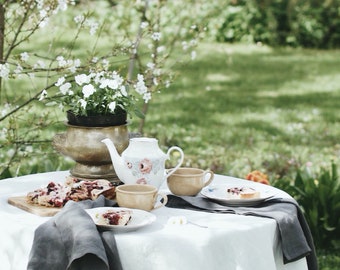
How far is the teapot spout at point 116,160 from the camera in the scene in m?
3.08

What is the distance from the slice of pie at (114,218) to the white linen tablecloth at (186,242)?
0.05 m

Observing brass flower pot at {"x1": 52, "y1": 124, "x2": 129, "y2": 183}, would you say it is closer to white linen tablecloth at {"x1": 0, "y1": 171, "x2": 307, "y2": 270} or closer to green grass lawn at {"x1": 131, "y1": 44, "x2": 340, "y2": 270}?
white linen tablecloth at {"x1": 0, "y1": 171, "x2": 307, "y2": 270}

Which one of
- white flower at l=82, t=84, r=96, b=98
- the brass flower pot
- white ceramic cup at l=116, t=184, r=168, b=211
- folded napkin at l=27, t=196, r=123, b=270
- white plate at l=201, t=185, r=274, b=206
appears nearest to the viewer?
folded napkin at l=27, t=196, r=123, b=270

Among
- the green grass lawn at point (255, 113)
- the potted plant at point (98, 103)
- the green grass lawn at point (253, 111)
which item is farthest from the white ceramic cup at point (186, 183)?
the green grass lawn at point (253, 111)

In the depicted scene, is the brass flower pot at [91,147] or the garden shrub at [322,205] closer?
the brass flower pot at [91,147]

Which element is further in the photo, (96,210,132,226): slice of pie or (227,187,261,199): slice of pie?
(227,187,261,199): slice of pie

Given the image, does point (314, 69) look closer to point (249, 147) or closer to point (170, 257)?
point (249, 147)

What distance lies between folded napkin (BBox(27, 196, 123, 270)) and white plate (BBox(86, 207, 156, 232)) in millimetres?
29

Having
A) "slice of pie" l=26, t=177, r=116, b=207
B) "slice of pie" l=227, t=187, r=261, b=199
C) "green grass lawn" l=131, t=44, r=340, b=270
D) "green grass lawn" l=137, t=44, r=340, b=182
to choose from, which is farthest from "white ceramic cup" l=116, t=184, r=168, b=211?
"green grass lawn" l=137, t=44, r=340, b=182

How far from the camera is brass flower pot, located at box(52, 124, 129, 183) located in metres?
3.22

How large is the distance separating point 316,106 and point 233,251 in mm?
7505

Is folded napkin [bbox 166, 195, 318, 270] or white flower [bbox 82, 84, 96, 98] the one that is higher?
white flower [bbox 82, 84, 96, 98]

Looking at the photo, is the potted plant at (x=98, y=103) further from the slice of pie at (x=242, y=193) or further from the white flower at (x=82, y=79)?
the slice of pie at (x=242, y=193)

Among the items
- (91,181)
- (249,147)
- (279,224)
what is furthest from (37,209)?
(249,147)
